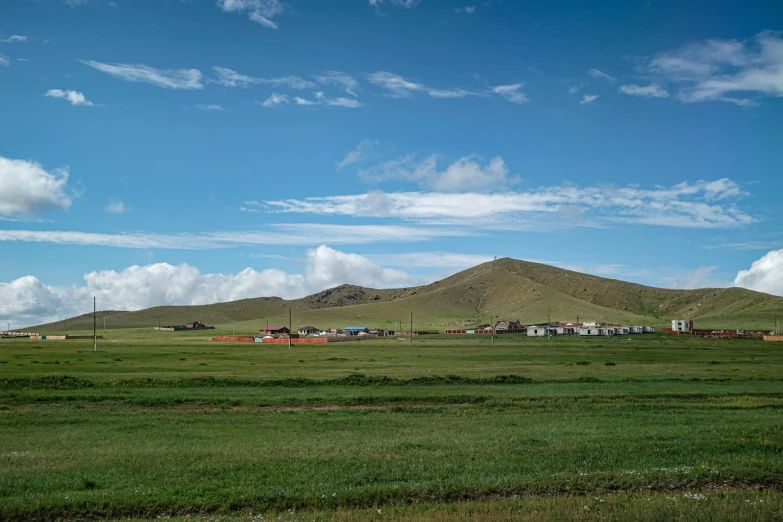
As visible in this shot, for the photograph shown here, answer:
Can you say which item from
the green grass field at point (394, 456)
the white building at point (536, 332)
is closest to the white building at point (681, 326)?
the white building at point (536, 332)

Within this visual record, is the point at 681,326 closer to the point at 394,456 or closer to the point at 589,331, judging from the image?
the point at 589,331

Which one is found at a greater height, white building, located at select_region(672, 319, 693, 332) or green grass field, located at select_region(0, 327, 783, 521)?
green grass field, located at select_region(0, 327, 783, 521)

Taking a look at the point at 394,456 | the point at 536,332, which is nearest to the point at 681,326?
the point at 536,332

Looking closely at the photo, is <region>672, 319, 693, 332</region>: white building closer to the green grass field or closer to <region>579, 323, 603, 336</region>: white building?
<region>579, 323, 603, 336</region>: white building

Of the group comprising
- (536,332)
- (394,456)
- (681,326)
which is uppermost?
(394,456)

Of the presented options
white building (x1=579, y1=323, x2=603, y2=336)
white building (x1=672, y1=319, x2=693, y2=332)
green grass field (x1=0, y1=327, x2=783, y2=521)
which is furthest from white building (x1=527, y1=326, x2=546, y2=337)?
green grass field (x1=0, y1=327, x2=783, y2=521)

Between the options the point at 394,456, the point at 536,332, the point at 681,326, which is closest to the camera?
the point at 394,456

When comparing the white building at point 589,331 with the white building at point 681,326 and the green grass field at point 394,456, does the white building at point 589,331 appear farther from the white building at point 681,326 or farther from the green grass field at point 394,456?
the green grass field at point 394,456

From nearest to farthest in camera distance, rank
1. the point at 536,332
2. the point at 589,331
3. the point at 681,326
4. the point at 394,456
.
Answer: the point at 394,456
the point at 536,332
the point at 589,331
the point at 681,326

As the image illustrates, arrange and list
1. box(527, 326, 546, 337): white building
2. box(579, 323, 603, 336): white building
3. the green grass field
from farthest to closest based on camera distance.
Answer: box(579, 323, 603, 336): white building < box(527, 326, 546, 337): white building < the green grass field

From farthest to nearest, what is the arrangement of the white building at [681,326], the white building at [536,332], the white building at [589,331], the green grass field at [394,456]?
the white building at [681,326], the white building at [589,331], the white building at [536,332], the green grass field at [394,456]

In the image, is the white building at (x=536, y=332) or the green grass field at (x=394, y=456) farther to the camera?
the white building at (x=536, y=332)

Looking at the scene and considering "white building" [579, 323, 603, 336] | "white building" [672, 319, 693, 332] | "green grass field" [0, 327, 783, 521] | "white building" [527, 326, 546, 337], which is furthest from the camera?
"white building" [672, 319, 693, 332]

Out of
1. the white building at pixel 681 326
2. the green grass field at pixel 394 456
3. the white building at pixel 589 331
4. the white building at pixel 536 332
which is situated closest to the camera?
the green grass field at pixel 394 456
